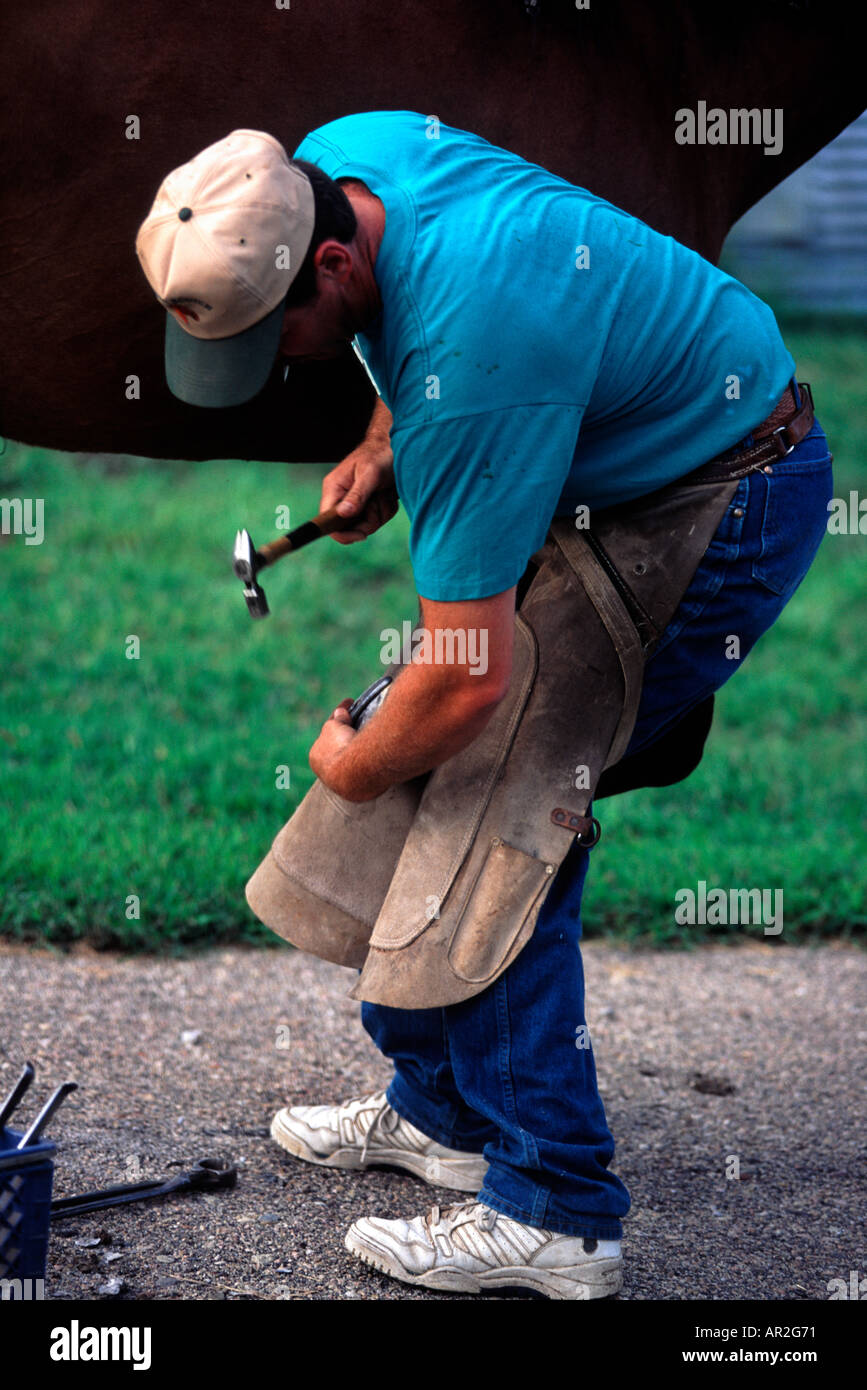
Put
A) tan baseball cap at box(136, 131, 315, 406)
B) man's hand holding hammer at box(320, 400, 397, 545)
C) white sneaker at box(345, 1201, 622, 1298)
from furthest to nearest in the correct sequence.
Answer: man's hand holding hammer at box(320, 400, 397, 545) → white sneaker at box(345, 1201, 622, 1298) → tan baseball cap at box(136, 131, 315, 406)

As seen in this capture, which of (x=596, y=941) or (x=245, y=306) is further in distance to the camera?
(x=596, y=941)

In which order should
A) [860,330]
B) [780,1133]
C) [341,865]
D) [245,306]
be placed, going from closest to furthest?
[245,306], [341,865], [780,1133], [860,330]

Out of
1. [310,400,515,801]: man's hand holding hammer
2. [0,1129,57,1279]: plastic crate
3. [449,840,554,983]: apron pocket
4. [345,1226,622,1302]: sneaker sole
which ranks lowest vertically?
[345,1226,622,1302]: sneaker sole

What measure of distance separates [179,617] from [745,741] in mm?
2269

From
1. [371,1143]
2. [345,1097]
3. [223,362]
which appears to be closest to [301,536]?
[223,362]

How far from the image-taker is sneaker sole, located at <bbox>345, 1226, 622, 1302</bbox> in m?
2.29

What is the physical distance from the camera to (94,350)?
260cm

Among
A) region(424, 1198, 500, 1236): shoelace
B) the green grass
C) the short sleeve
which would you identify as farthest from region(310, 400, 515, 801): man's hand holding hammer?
the green grass

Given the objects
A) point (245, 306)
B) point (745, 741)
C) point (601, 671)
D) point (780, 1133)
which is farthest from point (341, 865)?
point (745, 741)

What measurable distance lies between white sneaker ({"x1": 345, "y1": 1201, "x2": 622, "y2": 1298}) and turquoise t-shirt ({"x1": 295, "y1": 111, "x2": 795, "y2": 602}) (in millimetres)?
1086

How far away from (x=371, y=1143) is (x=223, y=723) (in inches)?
99.1

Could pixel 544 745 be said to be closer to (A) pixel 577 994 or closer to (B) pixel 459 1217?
(A) pixel 577 994

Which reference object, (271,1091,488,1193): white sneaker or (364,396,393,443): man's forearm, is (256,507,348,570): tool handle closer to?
(364,396,393,443): man's forearm

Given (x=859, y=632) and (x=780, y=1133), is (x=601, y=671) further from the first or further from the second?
(x=859, y=632)
